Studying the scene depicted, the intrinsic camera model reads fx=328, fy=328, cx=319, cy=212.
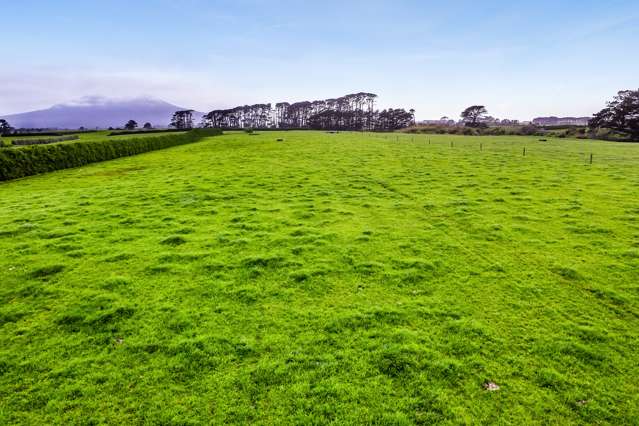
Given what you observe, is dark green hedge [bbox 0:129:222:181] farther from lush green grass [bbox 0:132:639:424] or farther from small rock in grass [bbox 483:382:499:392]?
small rock in grass [bbox 483:382:499:392]

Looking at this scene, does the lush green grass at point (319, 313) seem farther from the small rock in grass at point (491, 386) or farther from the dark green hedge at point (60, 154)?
the dark green hedge at point (60, 154)

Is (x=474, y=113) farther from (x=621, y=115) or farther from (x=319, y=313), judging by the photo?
(x=319, y=313)

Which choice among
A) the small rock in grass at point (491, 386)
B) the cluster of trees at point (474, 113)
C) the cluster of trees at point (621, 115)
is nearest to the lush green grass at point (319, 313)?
the small rock in grass at point (491, 386)

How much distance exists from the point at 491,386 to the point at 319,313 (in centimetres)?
463

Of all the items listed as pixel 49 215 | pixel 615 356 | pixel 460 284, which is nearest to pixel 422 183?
pixel 460 284

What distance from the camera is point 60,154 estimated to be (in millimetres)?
36562

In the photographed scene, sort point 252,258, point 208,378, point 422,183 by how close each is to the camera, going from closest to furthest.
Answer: point 208,378, point 252,258, point 422,183

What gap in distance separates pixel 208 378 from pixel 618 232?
1984cm

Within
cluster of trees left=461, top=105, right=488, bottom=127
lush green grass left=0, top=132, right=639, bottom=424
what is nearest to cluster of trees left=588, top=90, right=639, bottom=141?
cluster of trees left=461, top=105, right=488, bottom=127

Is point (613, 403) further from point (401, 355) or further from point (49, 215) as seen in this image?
point (49, 215)

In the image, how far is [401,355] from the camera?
799 centimetres

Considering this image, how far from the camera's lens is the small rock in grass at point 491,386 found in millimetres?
7039

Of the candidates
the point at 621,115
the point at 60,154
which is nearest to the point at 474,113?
the point at 621,115

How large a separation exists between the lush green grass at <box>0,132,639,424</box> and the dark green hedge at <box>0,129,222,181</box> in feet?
43.9
